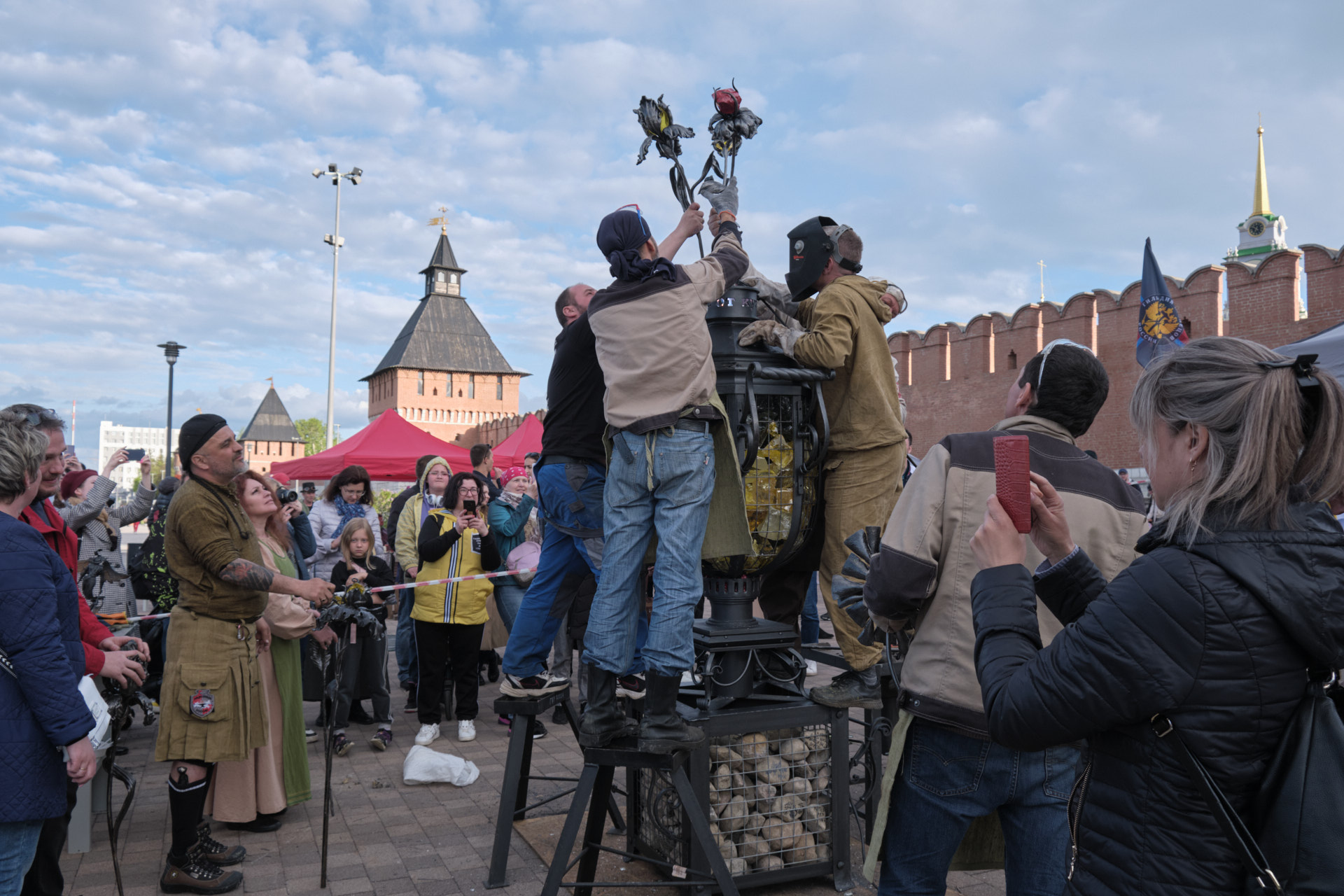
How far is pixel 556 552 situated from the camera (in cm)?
396

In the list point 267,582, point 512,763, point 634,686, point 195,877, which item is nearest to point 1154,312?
point 634,686

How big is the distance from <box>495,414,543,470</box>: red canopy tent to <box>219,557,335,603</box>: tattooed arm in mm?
11777

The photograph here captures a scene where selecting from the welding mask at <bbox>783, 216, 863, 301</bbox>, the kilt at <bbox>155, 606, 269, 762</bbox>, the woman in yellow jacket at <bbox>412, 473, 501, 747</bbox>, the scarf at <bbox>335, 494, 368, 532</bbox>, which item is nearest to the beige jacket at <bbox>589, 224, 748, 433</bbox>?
the welding mask at <bbox>783, 216, 863, 301</bbox>

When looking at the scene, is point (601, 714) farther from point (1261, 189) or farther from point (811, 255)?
point (1261, 189)

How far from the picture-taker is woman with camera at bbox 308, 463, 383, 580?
7977mm

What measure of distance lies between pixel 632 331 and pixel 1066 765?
1915mm

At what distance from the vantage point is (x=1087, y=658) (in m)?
1.58

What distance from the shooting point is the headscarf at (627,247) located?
332 centimetres

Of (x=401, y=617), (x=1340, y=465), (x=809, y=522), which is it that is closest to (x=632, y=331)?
(x=809, y=522)

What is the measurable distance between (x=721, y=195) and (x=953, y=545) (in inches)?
71.1

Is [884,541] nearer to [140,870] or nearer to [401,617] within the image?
[140,870]

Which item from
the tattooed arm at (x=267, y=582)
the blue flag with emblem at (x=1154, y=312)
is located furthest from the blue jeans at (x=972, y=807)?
the blue flag with emblem at (x=1154, y=312)

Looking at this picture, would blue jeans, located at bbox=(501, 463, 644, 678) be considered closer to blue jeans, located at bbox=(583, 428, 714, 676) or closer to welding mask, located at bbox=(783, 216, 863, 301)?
blue jeans, located at bbox=(583, 428, 714, 676)

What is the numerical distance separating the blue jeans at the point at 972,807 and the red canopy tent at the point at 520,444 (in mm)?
14217
